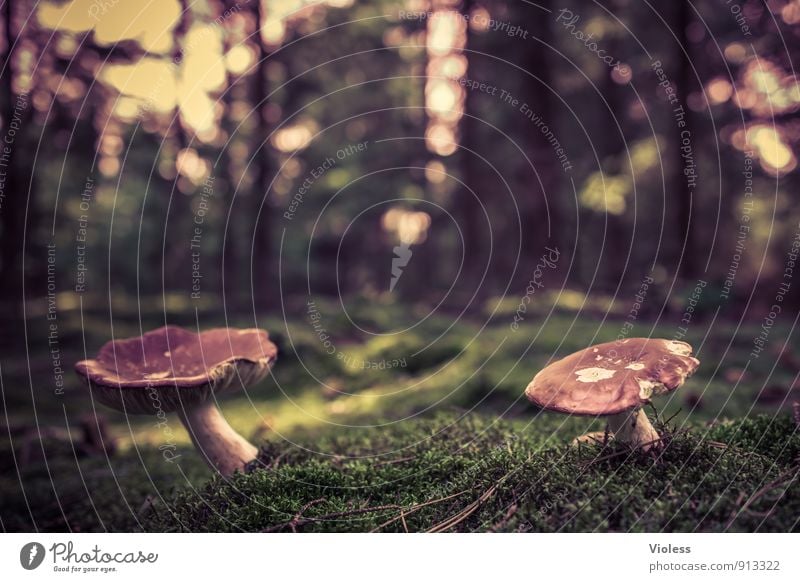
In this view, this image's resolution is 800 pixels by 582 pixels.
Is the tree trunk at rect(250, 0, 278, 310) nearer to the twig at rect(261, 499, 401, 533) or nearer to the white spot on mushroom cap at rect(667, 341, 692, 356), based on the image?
the twig at rect(261, 499, 401, 533)

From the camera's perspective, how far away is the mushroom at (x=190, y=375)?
2.17 m

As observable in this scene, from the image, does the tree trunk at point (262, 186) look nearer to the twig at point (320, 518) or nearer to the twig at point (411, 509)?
the twig at point (320, 518)

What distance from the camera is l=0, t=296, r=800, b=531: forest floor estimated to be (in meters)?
1.92

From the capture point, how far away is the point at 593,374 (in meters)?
1.89

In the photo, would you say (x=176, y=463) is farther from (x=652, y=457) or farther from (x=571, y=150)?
(x=571, y=150)

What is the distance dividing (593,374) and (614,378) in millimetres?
75

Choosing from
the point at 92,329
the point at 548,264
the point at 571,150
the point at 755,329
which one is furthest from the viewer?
the point at 571,150

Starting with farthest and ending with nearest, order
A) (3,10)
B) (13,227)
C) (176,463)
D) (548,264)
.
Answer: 1. (13,227)
2. (548,264)
3. (3,10)
4. (176,463)

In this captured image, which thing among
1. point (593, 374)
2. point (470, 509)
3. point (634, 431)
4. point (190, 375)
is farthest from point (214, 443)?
point (634, 431)

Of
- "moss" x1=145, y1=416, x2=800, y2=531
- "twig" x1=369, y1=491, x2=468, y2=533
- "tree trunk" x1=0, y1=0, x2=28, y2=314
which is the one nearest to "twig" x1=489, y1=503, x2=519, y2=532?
"moss" x1=145, y1=416, x2=800, y2=531

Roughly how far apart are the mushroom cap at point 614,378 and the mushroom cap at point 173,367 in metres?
1.23
